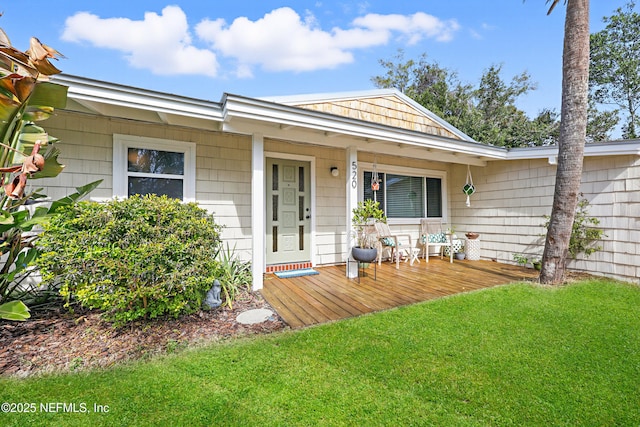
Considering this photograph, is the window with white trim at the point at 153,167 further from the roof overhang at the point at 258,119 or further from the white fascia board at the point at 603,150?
the white fascia board at the point at 603,150

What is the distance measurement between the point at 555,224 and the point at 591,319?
1.69 m

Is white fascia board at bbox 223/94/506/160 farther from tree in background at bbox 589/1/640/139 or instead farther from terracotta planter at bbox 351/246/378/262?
tree in background at bbox 589/1/640/139

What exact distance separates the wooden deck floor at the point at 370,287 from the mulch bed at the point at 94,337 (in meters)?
0.49

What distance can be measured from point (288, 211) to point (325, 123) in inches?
76.5

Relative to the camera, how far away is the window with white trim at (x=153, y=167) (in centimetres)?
409

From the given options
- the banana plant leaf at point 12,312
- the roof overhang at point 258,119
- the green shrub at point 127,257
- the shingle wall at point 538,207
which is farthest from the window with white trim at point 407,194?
the banana plant leaf at point 12,312

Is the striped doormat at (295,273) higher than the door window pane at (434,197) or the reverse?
the reverse

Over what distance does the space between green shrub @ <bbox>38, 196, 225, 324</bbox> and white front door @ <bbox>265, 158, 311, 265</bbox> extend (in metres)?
2.23

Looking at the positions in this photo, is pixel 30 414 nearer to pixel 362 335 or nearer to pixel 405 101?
pixel 362 335

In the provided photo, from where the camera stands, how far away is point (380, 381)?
210cm

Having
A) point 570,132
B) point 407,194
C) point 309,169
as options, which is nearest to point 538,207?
point 570,132

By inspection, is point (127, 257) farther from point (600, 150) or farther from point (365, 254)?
point (600, 150)

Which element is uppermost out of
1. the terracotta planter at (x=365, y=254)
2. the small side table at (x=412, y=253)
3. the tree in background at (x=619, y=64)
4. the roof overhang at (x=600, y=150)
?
the tree in background at (x=619, y=64)

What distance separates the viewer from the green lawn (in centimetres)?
177
